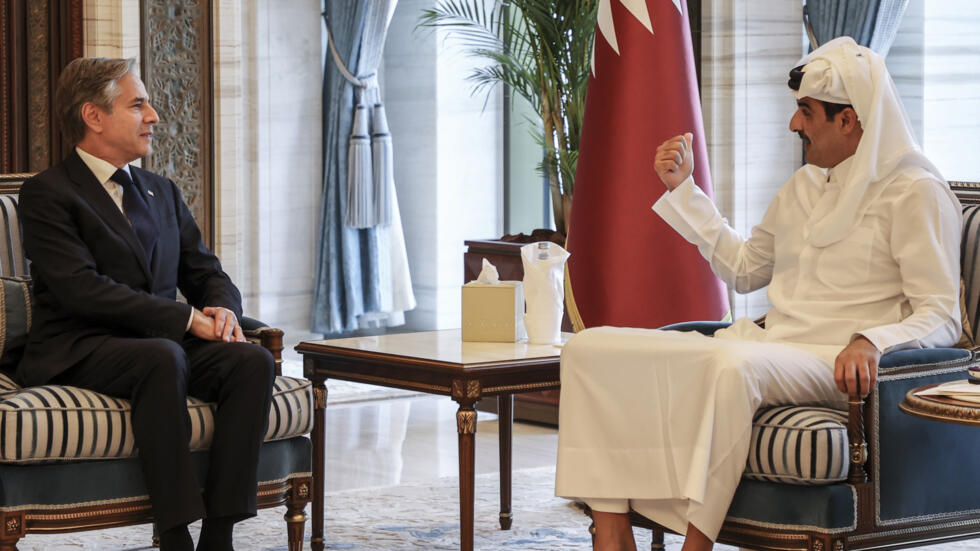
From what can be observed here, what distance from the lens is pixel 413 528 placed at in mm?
4074

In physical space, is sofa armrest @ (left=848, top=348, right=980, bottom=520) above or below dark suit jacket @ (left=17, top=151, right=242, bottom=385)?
below

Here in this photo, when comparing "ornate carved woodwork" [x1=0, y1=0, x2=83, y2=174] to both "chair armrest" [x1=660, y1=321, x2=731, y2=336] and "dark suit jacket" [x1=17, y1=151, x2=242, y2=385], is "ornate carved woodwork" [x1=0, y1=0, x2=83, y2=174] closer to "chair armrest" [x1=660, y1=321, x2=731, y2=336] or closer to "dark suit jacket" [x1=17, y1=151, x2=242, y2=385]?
"dark suit jacket" [x1=17, y1=151, x2=242, y2=385]

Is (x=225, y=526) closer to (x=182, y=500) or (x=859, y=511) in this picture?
(x=182, y=500)

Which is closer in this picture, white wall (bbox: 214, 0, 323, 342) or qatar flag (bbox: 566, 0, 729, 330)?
qatar flag (bbox: 566, 0, 729, 330)

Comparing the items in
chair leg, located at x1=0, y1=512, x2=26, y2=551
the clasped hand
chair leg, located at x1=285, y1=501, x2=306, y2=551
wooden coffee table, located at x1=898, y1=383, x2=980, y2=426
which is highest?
the clasped hand

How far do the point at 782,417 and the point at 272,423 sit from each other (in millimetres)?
1254

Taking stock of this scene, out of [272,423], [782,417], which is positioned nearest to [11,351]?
[272,423]

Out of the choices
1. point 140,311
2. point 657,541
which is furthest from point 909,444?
point 140,311

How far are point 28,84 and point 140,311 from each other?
8.99ft

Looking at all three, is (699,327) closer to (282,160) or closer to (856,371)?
(856,371)

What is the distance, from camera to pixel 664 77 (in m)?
4.56

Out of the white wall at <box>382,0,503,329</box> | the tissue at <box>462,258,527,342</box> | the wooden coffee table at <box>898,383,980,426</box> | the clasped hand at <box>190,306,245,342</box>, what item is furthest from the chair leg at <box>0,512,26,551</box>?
the white wall at <box>382,0,503,329</box>

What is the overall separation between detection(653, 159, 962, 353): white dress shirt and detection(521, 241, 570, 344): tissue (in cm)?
65

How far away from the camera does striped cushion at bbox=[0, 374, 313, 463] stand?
294 cm
